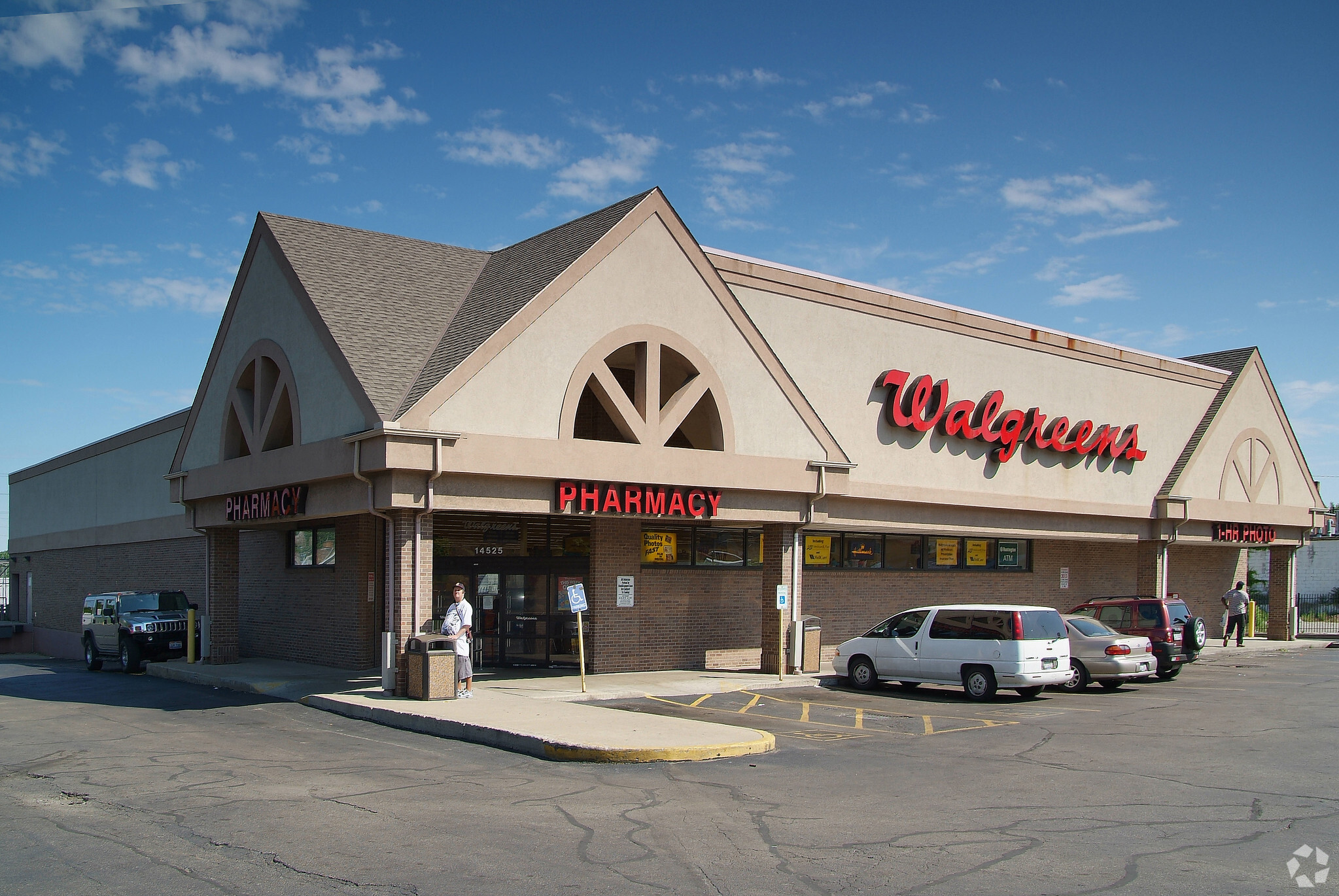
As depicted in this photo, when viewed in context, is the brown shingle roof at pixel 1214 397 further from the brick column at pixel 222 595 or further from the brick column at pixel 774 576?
the brick column at pixel 222 595

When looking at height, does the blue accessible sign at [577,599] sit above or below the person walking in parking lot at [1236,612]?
above

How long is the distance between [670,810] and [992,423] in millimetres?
19901

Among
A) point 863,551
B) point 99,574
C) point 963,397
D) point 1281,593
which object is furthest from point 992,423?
point 99,574

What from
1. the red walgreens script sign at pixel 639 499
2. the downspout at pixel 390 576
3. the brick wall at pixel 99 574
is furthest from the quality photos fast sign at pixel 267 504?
the brick wall at pixel 99 574

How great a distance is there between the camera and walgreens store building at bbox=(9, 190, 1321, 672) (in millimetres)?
18844

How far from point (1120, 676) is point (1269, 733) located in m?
5.64

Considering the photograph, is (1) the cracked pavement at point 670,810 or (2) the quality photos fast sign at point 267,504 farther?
(2) the quality photos fast sign at point 267,504

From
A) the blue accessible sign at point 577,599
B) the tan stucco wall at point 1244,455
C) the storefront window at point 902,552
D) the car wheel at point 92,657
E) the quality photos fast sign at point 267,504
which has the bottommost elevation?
the car wheel at point 92,657

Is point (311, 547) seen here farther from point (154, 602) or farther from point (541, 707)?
point (541, 707)

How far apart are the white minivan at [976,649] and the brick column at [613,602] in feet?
15.4

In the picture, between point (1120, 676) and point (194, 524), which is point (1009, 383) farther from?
point (194, 524)

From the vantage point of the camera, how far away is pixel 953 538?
29.0m

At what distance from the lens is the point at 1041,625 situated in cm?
1955

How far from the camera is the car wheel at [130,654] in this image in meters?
24.9
